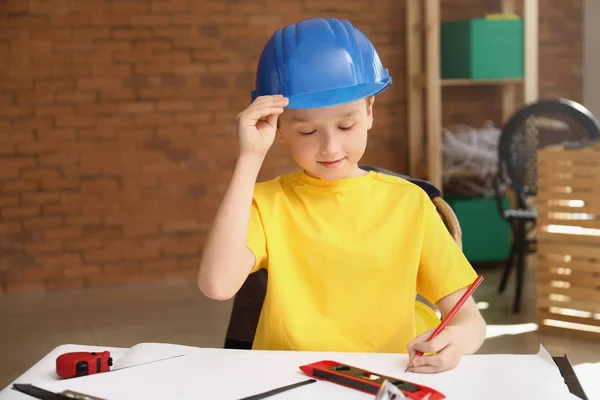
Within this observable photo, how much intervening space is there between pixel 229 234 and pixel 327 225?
222mm

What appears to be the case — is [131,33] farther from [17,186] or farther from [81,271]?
[81,271]

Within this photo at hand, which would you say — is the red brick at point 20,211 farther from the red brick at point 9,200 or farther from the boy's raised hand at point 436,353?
the boy's raised hand at point 436,353

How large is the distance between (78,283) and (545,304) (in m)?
2.65

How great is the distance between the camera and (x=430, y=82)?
16.3ft

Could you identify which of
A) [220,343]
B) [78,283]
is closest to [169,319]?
[220,343]

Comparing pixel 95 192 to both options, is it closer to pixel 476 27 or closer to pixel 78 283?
pixel 78 283

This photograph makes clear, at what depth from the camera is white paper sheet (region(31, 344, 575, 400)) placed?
103 centimetres

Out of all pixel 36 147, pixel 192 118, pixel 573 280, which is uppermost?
pixel 192 118

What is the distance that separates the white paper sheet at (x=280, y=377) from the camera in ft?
3.39

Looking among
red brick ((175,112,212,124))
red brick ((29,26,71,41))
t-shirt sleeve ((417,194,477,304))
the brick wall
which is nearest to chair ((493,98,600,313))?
the brick wall

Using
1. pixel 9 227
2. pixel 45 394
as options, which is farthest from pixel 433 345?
pixel 9 227

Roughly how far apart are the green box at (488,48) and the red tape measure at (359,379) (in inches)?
158

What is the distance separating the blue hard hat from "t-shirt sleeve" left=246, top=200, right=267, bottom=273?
23cm

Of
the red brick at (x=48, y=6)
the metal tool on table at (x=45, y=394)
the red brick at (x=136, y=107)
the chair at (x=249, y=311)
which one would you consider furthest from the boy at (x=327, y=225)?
the red brick at (x=48, y=6)
